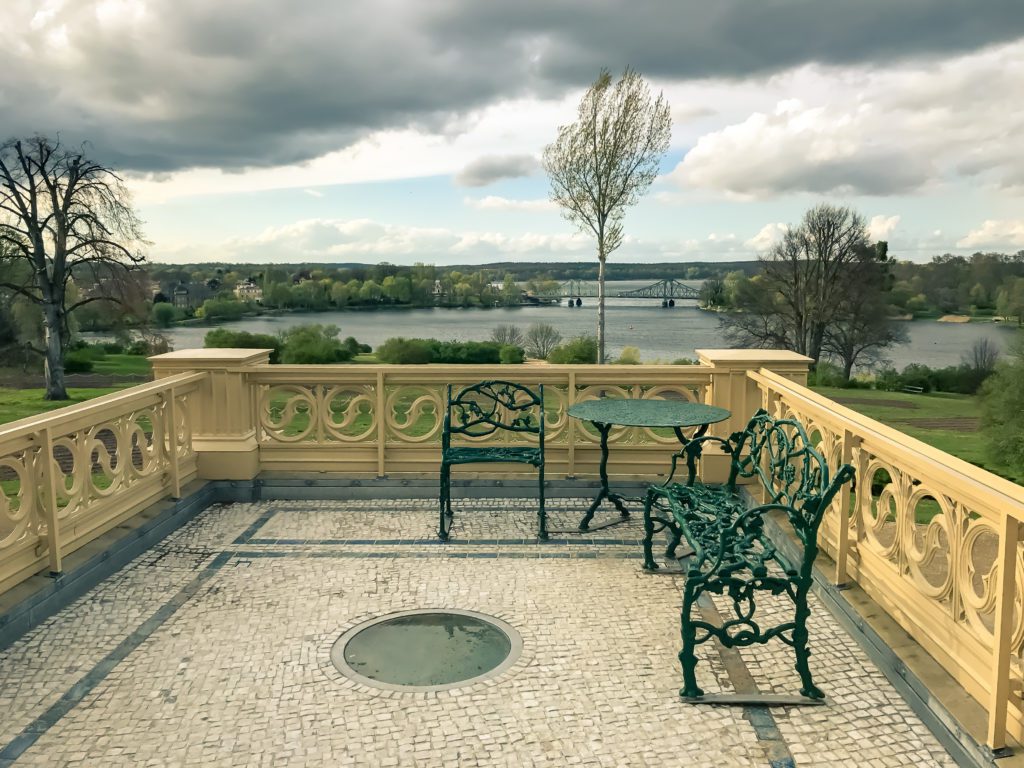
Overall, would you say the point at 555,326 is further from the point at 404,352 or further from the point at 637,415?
the point at 637,415

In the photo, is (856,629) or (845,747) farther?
(856,629)

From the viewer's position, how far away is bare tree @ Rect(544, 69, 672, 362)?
20.8 metres

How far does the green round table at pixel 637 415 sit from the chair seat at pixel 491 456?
385mm

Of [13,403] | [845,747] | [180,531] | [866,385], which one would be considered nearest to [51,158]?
[13,403]

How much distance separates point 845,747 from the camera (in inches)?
102

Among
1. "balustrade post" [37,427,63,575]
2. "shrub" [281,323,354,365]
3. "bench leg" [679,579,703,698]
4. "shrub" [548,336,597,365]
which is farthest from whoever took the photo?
"shrub" [548,336,597,365]

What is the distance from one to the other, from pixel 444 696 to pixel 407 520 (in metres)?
2.37

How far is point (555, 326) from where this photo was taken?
136 feet

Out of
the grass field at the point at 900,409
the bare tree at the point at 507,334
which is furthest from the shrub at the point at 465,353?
the bare tree at the point at 507,334

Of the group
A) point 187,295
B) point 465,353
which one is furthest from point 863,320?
point 187,295

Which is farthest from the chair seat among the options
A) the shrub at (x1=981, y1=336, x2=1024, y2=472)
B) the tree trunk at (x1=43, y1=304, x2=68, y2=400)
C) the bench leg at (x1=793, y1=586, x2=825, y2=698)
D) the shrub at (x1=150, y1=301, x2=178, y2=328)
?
the shrub at (x1=150, y1=301, x2=178, y2=328)

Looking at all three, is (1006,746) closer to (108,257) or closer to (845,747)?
(845,747)

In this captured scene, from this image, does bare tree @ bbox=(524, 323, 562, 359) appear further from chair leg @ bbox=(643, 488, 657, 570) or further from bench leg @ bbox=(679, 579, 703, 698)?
bench leg @ bbox=(679, 579, 703, 698)

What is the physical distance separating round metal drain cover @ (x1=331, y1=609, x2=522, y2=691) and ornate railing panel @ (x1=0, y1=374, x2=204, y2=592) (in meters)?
1.65
